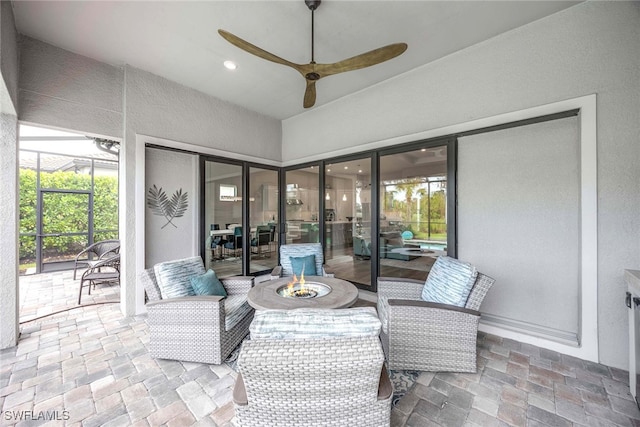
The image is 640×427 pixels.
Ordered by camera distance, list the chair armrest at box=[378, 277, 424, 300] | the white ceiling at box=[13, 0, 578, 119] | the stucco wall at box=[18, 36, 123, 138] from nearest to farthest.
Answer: the white ceiling at box=[13, 0, 578, 119] → the chair armrest at box=[378, 277, 424, 300] → the stucco wall at box=[18, 36, 123, 138]

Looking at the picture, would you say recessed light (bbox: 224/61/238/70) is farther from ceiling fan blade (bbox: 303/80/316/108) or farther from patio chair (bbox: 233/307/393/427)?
patio chair (bbox: 233/307/393/427)

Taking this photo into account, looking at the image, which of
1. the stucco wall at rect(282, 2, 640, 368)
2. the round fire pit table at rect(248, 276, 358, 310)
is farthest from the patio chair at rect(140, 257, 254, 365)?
the stucco wall at rect(282, 2, 640, 368)

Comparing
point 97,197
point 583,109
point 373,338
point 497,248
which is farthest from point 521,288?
point 97,197

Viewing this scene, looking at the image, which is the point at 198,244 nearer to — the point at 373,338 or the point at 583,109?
the point at 373,338

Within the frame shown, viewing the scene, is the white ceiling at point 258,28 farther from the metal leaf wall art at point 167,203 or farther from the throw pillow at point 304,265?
the throw pillow at point 304,265

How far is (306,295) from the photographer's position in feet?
8.62

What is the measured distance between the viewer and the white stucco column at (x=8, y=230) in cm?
284

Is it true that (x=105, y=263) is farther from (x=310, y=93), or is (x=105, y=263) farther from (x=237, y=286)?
(x=310, y=93)

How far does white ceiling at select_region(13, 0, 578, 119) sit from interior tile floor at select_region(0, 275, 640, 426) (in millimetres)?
3664

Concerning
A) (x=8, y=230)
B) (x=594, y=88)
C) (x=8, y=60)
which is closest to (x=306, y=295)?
(x=8, y=230)

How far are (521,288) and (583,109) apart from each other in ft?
6.67

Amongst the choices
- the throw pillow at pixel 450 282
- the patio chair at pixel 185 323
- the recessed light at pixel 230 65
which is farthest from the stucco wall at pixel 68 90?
the throw pillow at pixel 450 282

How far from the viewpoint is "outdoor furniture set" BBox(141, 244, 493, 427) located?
1176 millimetres

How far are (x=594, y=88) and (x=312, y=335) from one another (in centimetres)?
363
